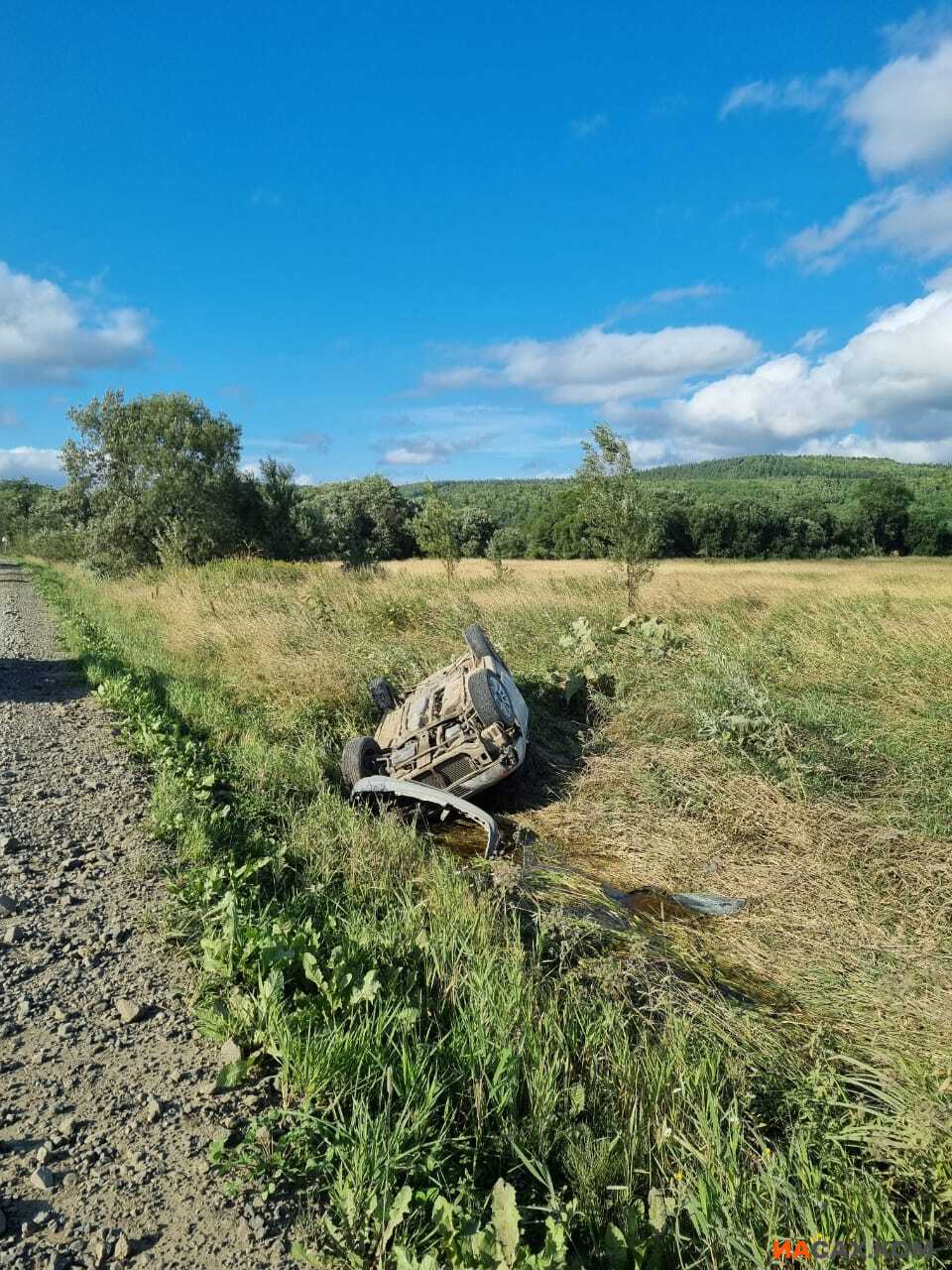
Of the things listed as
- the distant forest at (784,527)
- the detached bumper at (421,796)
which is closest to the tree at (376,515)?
the distant forest at (784,527)

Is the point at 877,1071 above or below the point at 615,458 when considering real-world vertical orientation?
below

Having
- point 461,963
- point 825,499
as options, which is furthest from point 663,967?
point 825,499

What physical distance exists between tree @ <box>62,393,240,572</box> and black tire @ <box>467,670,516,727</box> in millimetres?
24302

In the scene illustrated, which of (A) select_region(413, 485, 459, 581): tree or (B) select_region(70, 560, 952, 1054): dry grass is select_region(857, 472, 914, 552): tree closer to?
(A) select_region(413, 485, 459, 581): tree

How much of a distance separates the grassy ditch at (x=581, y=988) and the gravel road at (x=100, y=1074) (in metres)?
0.15

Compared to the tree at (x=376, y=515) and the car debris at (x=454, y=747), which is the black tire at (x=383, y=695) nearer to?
the car debris at (x=454, y=747)

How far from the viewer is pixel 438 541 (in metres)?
19.9

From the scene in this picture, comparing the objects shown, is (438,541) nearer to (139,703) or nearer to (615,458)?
(615,458)

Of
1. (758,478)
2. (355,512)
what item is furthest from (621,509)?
(758,478)

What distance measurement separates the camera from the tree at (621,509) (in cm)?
1326

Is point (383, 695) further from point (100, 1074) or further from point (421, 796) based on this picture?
point (100, 1074)

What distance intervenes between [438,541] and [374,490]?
125 ft

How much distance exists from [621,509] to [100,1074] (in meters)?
12.0

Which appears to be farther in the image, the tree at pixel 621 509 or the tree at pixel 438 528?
the tree at pixel 438 528
